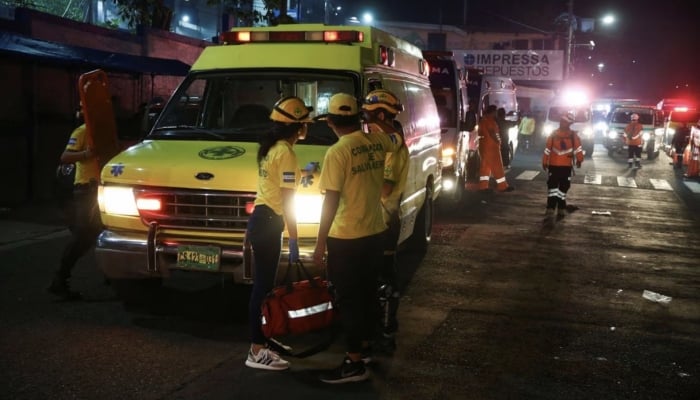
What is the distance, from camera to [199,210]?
6.47m

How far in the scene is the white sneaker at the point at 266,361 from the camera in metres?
5.57

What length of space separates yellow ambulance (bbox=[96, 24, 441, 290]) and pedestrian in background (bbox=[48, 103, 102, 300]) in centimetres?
69

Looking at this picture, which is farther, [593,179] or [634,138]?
[634,138]

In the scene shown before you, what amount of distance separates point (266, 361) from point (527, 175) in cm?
1810

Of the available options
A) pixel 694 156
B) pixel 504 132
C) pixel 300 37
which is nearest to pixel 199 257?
pixel 300 37

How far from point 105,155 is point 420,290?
3.42m

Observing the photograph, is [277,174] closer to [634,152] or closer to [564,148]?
[564,148]

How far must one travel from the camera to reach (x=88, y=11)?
70.1ft

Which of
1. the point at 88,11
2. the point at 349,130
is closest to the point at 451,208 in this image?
the point at 349,130

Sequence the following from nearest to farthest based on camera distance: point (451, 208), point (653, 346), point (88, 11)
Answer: point (653, 346) → point (451, 208) → point (88, 11)

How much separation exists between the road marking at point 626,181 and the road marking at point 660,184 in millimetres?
523

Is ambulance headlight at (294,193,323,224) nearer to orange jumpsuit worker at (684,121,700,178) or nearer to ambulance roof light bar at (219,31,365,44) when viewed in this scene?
ambulance roof light bar at (219,31,365,44)

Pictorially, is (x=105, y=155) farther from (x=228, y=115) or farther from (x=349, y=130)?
(x=349, y=130)

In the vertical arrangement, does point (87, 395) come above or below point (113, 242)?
below
